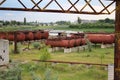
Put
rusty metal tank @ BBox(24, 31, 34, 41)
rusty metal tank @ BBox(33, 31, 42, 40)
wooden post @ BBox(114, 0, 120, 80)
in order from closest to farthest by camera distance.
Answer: wooden post @ BBox(114, 0, 120, 80) → rusty metal tank @ BBox(24, 31, 34, 41) → rusty metal tank @ BBox(33, 31, 42, 40)

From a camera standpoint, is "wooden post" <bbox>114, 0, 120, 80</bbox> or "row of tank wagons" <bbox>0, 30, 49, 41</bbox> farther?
"row of tank wagons" <bbox>0, 30, 49, 41</bbox>

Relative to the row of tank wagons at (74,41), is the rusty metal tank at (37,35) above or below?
above

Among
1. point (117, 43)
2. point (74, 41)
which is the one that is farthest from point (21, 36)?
point (117, 43)

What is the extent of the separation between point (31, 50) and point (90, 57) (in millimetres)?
7968

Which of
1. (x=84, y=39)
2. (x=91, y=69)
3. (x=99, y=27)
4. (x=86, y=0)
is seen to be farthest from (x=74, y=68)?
(x=99, y=27)

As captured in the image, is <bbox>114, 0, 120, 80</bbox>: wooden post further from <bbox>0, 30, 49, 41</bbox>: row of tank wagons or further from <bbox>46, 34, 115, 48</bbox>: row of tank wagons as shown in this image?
<bbox>0, 30, 49, 41</bbox>: row of tank wagons

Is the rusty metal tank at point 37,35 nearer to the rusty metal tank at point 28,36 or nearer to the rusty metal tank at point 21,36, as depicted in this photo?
Result: the rusty metal tank at point 28,36

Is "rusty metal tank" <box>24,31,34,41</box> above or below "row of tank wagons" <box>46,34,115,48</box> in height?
above

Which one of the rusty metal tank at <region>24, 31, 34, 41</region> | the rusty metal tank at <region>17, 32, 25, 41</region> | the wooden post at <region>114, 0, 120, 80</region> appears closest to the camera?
the wooden post at <region>114, 0, 120, 80</region>

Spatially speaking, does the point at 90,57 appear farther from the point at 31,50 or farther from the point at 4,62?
the point at 4,62

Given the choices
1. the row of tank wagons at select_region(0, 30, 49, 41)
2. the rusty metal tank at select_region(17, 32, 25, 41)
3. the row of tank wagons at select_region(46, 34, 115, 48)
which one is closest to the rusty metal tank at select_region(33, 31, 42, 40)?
the row of tank wagons at select_region(0, 30, 49, 41)

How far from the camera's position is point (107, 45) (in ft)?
127

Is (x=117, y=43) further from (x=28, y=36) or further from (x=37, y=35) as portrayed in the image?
(x=37, y=35)

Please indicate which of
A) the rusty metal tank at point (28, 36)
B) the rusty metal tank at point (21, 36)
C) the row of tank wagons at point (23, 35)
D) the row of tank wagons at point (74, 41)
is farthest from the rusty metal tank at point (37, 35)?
the row of tank wagons at point (74, 41)
